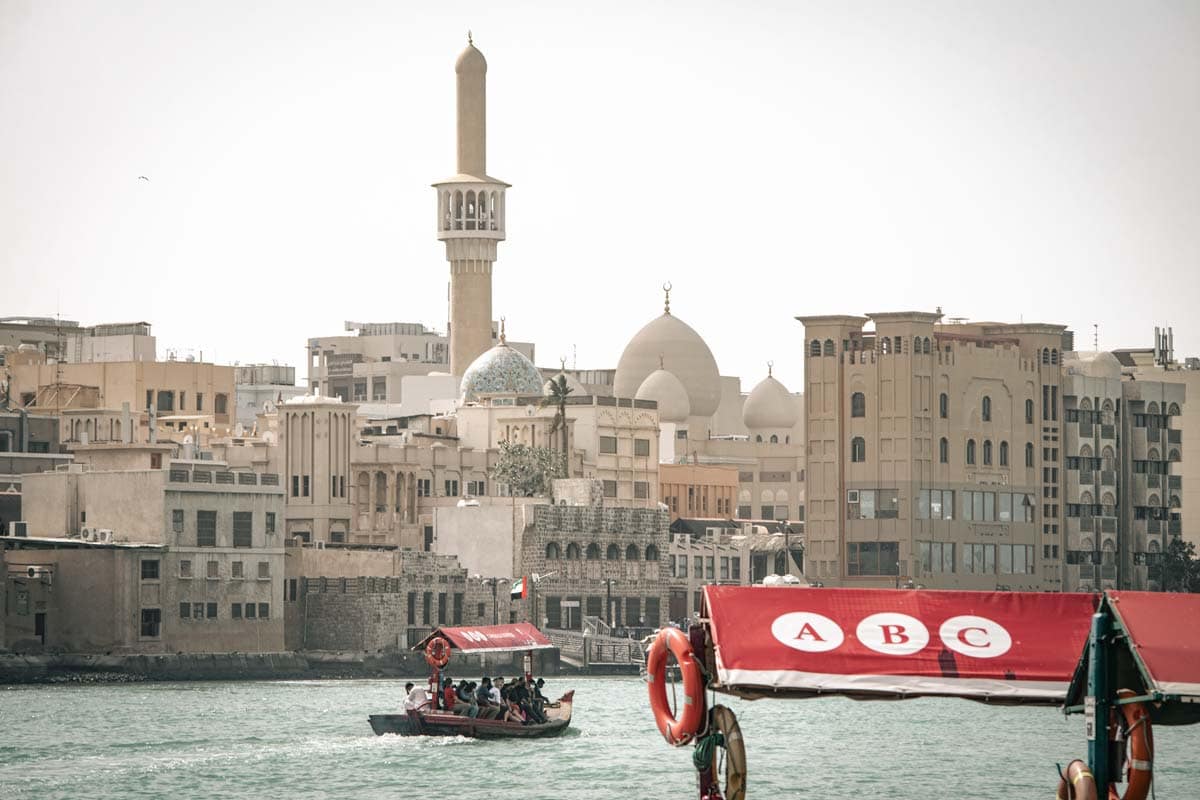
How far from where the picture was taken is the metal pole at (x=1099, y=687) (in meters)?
33.2

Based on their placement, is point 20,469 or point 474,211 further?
point 474,211

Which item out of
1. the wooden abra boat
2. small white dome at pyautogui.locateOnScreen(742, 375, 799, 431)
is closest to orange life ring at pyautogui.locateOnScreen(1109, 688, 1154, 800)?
the wooden abra boat

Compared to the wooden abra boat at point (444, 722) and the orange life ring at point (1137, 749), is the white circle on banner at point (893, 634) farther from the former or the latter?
the wooden abra boat at point (444, 722)

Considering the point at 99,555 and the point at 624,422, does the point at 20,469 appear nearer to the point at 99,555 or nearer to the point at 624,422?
the point at 99,555

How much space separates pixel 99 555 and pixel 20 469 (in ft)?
59.1

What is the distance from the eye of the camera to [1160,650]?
32656 millimetres

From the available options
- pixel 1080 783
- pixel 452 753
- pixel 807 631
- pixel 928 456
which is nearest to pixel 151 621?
pixel 452 753

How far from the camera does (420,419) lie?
458ft

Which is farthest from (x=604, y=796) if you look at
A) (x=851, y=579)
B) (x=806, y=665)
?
(x=851, y=579)

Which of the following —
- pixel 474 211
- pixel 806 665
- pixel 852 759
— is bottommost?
pixel 852 759

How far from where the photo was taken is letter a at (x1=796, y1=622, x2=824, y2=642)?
34.4 meters

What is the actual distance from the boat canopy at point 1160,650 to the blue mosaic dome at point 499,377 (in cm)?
10627

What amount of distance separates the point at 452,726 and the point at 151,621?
2951cm

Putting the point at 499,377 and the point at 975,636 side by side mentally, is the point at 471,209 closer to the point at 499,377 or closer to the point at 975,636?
the point at 499,377
